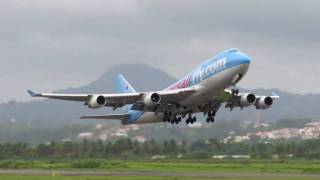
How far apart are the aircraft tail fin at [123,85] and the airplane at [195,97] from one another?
8.69 metres

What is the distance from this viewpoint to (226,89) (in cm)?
6072

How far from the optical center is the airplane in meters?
57.7

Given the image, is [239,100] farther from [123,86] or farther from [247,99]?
[123,86]

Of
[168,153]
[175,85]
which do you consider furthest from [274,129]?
[175,85]

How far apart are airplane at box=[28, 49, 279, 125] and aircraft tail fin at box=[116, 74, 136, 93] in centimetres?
869

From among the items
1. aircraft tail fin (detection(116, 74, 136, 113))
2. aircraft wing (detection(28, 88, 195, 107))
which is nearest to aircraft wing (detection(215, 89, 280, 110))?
aircraft wing (detection(28, 88, 195, 107))

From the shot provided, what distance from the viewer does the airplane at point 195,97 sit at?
57.7 metres

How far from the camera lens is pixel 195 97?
198 ft

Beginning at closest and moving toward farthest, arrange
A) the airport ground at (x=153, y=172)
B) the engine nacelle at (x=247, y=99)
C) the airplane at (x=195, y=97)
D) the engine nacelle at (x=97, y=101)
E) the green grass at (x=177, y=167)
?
1. the airplane at (x=195, y=97)
2. the airport ground at (x=153, y=172)
3. the engine nacelle at (x=97, y=101)
4. the engine nacelle at (x=247, y=99)
5. the green grass at (x=177, y=167)

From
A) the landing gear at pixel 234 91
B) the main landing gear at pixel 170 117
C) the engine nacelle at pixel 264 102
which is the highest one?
the landing gear at pixel 234 91

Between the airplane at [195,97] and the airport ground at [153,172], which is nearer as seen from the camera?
the airplane at [195,97]

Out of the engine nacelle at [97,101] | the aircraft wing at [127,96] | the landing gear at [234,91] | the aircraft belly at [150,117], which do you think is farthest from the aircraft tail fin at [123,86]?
the landing gear at [234,91]

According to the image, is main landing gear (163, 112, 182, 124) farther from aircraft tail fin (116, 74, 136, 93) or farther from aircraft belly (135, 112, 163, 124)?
aircraft tail fin (116, 74, 136, 93)

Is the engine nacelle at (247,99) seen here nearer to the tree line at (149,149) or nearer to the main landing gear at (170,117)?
the main landing gear at (170,117)
